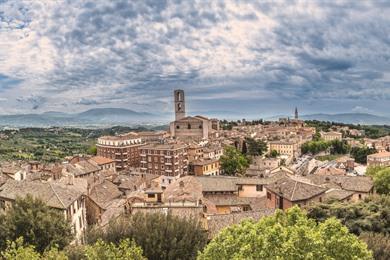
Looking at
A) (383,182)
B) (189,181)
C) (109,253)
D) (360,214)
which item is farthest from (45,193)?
(383,182)

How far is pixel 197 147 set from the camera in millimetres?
89562

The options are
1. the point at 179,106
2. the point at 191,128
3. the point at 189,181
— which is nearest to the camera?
the point at 189,181

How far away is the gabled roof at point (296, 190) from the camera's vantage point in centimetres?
3875

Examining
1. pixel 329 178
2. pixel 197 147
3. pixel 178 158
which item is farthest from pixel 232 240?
pixel 197 147

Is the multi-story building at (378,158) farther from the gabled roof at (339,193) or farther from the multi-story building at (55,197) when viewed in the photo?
the multi-story building at (55,197)

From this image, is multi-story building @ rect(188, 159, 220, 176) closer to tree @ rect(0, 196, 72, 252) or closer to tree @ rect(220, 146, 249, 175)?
tree @ rect(220, 146, 249, 175)

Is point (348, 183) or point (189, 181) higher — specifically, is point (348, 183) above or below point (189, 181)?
below

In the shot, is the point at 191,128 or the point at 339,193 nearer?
the point at 339,193

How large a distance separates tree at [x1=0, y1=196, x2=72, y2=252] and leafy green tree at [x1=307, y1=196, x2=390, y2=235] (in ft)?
65.9

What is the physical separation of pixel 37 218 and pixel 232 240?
58.6 feet

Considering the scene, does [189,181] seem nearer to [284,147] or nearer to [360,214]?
[360,214]

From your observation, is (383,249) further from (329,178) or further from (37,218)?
(329,178)

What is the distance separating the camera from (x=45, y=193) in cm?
3766

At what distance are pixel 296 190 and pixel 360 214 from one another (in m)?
9.29
